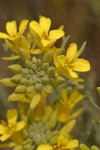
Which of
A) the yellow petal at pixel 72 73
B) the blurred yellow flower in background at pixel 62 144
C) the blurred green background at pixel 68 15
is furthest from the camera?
the blurred green background at pixel 68 15

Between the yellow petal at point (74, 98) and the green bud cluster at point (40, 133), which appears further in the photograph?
the yellow petal at point (74, 98)

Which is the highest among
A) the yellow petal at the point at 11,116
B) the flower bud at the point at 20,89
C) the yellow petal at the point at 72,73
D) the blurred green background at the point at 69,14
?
the blurred green background at the point at 69,14

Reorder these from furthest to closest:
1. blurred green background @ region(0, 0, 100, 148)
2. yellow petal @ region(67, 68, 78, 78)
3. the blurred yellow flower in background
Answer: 1. blurred green background @ region(0, 0, 100, 148)
2. the blurred yellow flower in background
3. yellow petal @ region(67, 68, 78, 78)

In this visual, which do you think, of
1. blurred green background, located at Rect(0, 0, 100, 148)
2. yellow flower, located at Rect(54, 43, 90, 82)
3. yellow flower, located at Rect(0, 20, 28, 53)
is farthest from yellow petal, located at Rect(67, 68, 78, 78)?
blurred green background, located at Rect(0, 0, 100, 148)

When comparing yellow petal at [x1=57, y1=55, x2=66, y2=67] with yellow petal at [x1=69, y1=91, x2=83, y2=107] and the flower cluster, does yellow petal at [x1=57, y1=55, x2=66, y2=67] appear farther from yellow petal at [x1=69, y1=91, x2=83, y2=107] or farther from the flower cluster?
yellow petal at [x1=69, y1=91, x2=83, y2=107]

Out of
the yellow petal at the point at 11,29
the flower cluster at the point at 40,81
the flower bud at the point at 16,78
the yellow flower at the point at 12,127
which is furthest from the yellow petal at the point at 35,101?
the yellow petal at the point at 11,29

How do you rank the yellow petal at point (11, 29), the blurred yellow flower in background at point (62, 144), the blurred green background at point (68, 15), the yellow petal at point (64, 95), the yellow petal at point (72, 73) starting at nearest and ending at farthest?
the yellow petal at point (72, 73) < the blurred yellow flower in background at point (62, 144) < the yellow petal at point (11, 29) < the yellow petal at point (64, 95) < the blurred green background at point (68, 15)

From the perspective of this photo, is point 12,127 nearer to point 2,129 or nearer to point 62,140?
point 2,129

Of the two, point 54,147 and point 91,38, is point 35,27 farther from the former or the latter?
point 91,38

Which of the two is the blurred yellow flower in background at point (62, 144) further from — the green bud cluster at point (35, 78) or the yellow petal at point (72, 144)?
the green bud cluster at point (35, 78)

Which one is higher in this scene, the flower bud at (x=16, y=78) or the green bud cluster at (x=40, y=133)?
the flower bud at (x=16, y=78)
